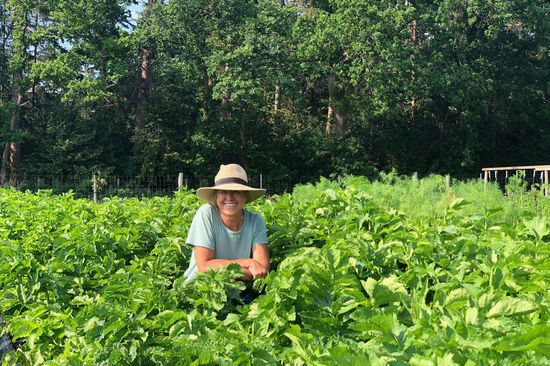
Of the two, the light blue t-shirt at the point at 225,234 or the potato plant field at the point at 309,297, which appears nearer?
the potato plant field at the point at 309,297

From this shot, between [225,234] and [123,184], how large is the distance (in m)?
21.5

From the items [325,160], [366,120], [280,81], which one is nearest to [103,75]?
[280,81]

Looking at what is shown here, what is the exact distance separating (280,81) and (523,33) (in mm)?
15723

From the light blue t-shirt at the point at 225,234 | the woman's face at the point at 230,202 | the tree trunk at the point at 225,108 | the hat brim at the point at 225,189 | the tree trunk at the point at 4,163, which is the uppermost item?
the tree trunk at the point at 225,108

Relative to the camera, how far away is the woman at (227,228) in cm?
334

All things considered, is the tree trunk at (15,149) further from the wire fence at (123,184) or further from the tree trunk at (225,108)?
the tree trunk at (225,108)

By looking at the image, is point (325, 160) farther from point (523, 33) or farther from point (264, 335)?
point (264, 335)

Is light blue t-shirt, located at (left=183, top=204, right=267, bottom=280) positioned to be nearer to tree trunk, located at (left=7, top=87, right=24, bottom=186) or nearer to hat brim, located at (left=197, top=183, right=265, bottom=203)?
hat brim, located at (left=197, top=183, right=265, bottom=203)

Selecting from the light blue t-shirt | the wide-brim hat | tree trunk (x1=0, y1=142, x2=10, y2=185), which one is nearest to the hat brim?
the wide-brim hat

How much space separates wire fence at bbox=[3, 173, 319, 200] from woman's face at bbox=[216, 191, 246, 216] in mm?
19126

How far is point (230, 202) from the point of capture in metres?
3.47

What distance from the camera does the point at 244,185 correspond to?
353 cm

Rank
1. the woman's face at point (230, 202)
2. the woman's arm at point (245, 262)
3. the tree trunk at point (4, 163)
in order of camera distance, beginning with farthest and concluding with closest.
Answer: the tree trunk at point (4, 163) < the woman's face at point (230, 202) < the woman's arm at point (245, 262)

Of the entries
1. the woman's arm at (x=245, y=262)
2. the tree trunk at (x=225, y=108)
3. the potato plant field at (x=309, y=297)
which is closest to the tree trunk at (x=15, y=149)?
the tree trunk at (x=225, y=108)
